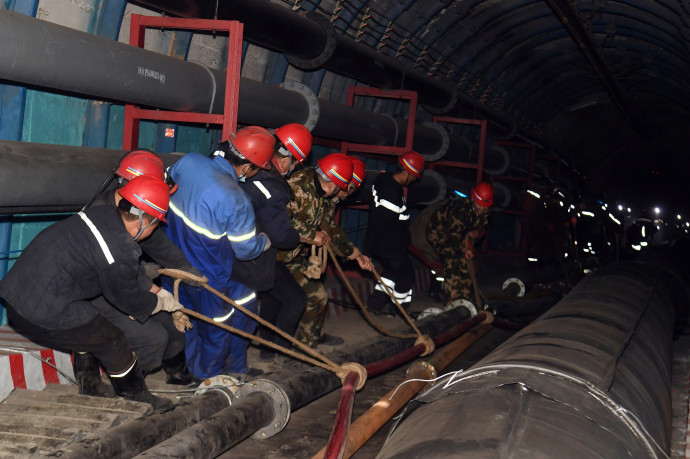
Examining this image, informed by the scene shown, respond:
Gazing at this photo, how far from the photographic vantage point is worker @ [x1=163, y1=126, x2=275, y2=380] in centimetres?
469

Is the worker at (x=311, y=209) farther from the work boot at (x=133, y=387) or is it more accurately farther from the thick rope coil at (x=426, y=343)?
the work boot at (x=133, y=387)

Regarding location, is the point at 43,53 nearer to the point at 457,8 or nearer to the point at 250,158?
the point at 250,158

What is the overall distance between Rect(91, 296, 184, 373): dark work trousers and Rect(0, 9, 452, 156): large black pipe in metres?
1.38

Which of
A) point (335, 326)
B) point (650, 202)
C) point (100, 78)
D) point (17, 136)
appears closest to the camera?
point (100, 78)

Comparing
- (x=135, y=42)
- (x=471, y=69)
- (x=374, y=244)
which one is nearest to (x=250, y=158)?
(x=135, y=42)

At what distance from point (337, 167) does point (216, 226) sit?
1663 millimetres

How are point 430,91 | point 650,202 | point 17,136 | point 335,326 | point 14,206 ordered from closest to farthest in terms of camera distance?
point 14,206 → point 17,136 → point 335,326 → point 430,91 → point 650,202

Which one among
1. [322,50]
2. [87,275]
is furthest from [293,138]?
[322,50]

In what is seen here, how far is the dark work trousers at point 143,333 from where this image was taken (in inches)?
171

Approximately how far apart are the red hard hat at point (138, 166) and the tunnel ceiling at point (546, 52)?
1.53m

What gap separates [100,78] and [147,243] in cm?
→ 109

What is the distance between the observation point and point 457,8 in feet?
35.5

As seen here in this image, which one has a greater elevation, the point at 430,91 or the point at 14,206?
the point at 430,91

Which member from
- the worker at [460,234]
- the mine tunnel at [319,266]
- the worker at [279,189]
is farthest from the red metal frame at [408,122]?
the worker at [279,189]
